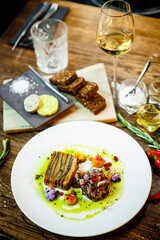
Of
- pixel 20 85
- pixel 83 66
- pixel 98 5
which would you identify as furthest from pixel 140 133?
pixel 98 5

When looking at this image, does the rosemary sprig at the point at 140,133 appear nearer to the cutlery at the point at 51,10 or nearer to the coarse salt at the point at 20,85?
the coarse salt at the point at 20,85

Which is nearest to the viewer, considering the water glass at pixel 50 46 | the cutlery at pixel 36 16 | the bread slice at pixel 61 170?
the bread slice at pixel 61 170

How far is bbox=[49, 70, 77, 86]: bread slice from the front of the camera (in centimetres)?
196

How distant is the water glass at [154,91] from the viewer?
1.81 metres

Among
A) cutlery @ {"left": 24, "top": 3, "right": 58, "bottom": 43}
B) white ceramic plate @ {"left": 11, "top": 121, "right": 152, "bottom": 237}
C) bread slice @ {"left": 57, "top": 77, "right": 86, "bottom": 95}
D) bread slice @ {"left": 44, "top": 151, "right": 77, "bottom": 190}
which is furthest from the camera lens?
cutlery @ {"left": 24, "top": 3, "right": 58, "bottom": 43}

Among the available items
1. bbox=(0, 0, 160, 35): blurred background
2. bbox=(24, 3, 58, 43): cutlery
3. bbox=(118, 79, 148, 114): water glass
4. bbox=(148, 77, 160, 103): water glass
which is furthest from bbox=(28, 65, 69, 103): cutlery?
bbox=(0, 0, 160, 35): blurred background

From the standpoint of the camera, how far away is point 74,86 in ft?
6.34

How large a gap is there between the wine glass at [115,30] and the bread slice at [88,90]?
0.24 metres

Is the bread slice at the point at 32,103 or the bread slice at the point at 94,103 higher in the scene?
the bread slice at the point at 32,103

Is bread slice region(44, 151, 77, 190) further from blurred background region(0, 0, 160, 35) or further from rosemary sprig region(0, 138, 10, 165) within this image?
blurred background region(0, 0, 160, 35)

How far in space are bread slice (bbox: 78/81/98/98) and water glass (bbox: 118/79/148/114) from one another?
0.57ft

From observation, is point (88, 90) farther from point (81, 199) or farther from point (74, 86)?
point (81, 199)

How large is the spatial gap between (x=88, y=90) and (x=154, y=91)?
16.3 inches

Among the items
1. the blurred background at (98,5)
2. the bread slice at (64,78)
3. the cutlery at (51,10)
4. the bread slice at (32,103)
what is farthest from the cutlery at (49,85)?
the blurred background at (98,5)
